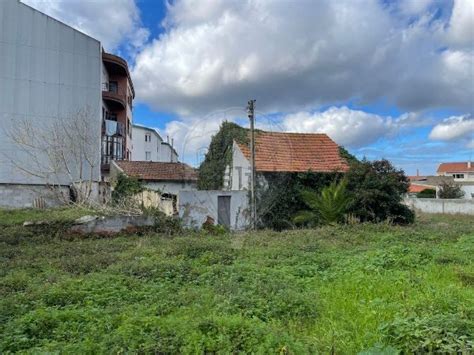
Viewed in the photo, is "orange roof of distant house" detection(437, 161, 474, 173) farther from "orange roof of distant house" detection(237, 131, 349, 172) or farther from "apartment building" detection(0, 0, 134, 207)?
"apartment building" detection(0, 0, 134, 207)

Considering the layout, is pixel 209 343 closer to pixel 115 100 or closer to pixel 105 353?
pixel 105 353

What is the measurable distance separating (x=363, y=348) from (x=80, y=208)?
14728 millimetres

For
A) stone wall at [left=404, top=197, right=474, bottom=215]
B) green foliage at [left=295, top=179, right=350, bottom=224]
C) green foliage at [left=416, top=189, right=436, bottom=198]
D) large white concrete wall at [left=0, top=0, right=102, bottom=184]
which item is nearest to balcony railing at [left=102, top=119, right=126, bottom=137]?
large white concrete wall at [left=0, top=0, right=102, bottom=184]

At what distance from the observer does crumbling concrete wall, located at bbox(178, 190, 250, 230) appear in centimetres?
1446

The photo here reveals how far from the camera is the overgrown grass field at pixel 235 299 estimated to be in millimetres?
3574

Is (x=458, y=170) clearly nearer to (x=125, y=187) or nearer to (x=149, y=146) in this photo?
(x=149, y=146)

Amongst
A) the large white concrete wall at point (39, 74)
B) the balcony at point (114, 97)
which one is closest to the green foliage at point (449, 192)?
the balcony at point (114, 97)

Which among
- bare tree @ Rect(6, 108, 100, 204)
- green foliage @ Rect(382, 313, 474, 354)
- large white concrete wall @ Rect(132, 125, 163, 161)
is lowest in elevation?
green foliage @ Rect(382, 313, 474, 354)

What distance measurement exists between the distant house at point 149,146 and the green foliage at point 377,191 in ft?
99.0

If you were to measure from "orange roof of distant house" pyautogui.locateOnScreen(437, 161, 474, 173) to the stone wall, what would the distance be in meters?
42.1

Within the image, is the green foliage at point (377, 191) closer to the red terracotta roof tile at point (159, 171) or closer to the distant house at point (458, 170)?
the red terracotta roof tile at point (159, 171)

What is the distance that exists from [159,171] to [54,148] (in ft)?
20.9

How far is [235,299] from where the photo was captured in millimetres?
5062

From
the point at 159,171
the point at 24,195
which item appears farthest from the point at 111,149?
the point at 24,195
